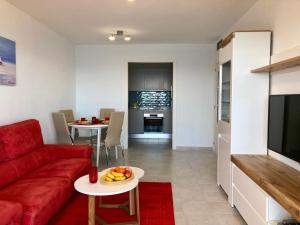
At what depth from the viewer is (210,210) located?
2949 mm

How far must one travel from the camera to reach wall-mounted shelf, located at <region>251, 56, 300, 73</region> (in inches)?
84.9

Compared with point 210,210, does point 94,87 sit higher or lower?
Answer: higher

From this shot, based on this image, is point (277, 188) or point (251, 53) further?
point (251, 53)

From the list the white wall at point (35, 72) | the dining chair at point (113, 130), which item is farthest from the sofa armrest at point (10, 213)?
the dining chair at point (113, 130)

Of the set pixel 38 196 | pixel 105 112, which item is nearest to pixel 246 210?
pixel 38 196

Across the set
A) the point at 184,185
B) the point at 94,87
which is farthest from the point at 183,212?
the point at 94,87

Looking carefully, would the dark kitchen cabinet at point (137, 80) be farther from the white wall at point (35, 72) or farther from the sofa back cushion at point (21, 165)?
the sofa back cushion at point (21, 165)

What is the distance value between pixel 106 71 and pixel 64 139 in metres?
2.23

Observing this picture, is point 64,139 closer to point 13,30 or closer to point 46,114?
point 46,114

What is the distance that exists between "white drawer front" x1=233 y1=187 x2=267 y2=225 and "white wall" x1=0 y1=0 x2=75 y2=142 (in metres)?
3.01

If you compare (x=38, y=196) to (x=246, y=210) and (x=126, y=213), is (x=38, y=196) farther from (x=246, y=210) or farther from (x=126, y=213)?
(x=246, y=210)

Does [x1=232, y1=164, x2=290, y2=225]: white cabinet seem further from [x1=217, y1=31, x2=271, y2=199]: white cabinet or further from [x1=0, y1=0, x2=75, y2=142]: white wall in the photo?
[x1=0, y1=0, x2=75, y2=142]: white wall

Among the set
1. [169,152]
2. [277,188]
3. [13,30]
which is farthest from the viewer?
[169,152]

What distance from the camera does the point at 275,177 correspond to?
219 cm
